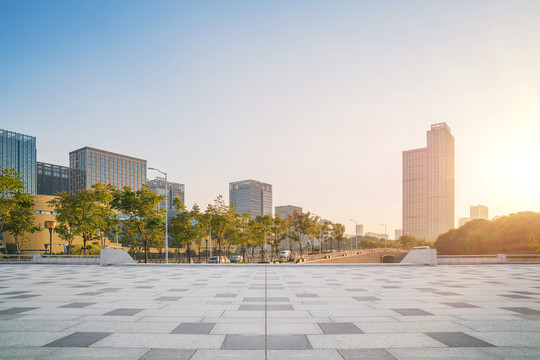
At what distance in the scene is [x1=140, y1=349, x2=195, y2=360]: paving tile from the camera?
185 inches

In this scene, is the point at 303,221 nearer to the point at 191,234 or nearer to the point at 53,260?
the point at 191,234

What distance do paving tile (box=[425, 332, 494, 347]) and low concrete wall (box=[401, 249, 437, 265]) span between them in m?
24.1

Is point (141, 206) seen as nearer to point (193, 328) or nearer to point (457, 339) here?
point (193, 328)

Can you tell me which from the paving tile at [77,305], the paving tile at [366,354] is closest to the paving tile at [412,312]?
the paving tile at [366,354]

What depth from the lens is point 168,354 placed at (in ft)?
16.0

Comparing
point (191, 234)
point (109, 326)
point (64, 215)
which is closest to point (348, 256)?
point (191, 234)

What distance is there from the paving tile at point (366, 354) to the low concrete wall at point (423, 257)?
25.8 metres

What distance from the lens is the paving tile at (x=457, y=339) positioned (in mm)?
5336

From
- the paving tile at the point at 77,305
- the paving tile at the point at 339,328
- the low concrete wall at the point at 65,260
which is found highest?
the paving tile at the point at 339,328

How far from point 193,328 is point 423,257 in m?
26.3

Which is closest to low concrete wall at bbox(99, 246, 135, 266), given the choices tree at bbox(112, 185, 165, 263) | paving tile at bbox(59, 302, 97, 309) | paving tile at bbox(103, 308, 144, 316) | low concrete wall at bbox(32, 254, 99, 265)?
low concrete wall at bbox(32, 254, 99, 265)

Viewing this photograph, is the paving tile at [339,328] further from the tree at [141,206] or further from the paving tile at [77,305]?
the tree at [141,206]

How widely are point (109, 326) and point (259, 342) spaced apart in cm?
329

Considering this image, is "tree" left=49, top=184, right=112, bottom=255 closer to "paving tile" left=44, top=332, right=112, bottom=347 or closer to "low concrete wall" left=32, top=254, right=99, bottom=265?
"low concrete wall" left=32, top=254, right=99, bottom=265
